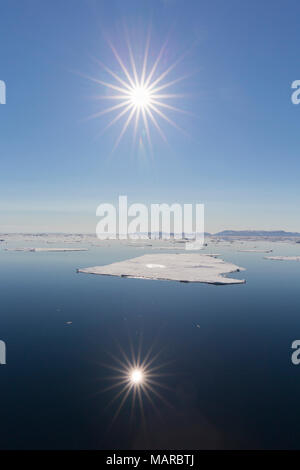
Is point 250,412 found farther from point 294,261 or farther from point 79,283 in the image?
point 294,261

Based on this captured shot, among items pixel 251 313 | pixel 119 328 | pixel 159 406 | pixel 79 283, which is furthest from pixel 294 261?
pixel 159 406

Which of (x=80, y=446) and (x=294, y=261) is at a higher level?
(x=294, y=261)
